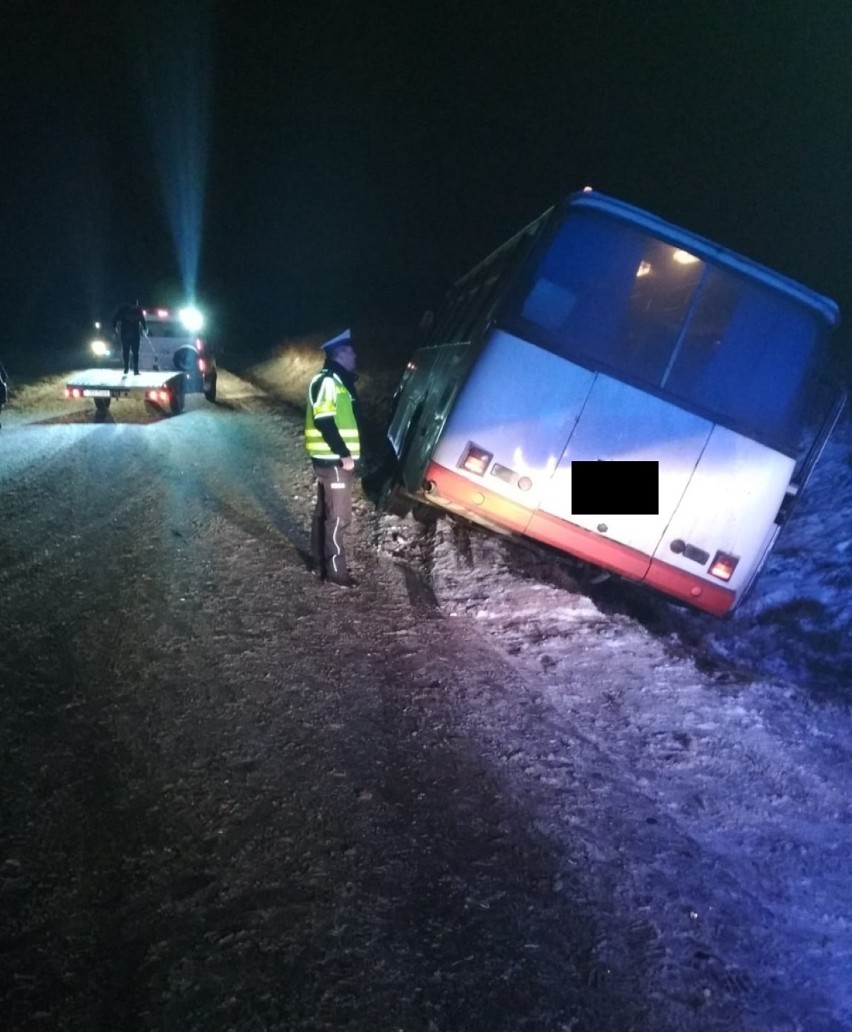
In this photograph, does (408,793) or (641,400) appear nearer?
(408,793)

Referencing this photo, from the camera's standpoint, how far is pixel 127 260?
2842 inches

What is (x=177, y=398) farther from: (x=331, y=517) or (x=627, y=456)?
(x=627, y=456)

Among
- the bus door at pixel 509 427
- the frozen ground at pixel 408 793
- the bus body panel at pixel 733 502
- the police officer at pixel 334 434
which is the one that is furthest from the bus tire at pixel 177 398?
the bus body panel at pixel 733 502

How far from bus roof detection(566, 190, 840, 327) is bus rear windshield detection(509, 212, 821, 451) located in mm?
53

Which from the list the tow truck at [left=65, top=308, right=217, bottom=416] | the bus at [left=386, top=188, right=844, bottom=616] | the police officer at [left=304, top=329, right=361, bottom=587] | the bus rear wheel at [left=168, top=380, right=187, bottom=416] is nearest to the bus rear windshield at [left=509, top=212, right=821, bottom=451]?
the bus at [left=386, top=188, right=844, bottom=616]

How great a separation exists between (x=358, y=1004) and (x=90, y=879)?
1261 millimetres

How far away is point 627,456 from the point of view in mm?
6441

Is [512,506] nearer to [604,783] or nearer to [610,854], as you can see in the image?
[604,783]

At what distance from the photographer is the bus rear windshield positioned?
6.46 metres

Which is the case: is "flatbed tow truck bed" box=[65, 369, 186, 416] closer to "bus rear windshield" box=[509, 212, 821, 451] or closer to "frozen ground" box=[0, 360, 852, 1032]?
"frozen ground" box=[0, 360, 852, 1032]

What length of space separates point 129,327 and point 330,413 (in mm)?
11031

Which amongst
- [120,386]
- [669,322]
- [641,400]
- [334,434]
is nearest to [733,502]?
[641,400]

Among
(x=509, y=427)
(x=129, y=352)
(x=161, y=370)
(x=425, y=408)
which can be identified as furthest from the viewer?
(x=161, y=370)

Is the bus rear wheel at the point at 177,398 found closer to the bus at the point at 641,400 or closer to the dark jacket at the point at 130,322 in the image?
the dark jacket at the point at 130,322
